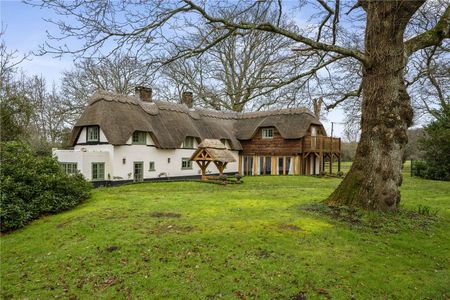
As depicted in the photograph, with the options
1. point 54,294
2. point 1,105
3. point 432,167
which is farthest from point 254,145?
point 54,294

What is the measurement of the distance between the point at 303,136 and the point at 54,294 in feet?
76.4

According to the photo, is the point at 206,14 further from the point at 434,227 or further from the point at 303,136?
the point at 303,136

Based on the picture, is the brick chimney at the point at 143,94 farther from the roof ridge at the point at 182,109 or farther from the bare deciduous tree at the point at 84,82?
the bare deciduous tree at the point at 84,82

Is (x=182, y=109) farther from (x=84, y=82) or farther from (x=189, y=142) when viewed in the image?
(x=84, y=82)

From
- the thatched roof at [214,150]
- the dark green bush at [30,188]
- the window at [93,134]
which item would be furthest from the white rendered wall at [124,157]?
the dark green bush at [30,188]

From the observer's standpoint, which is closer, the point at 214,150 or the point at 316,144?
the point at 214,150

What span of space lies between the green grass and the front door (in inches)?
482

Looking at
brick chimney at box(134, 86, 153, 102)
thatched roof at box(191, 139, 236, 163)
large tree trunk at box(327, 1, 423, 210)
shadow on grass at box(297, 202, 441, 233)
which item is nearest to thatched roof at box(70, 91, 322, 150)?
brick chimney at box(134, 86, 153, 102)

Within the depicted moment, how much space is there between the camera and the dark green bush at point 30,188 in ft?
29.9

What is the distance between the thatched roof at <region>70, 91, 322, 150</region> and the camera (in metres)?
20.3

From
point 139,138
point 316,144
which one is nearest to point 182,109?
point 139,138

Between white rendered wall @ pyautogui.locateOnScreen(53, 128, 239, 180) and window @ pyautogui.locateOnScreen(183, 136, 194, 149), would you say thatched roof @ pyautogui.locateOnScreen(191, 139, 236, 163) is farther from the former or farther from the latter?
window @ pyautogui.locateOnScreen(183, 136, 194, 149)

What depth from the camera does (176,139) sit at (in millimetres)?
23250

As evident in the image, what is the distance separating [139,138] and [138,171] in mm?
2324
